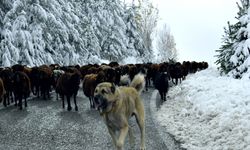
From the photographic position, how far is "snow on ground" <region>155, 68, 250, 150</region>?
8078 millimetres

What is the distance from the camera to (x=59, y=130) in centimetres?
1052

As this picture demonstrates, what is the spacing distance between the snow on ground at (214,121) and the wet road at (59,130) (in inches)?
17.5

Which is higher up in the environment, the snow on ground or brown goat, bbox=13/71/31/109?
brown goat, bbox=13/71/31/109

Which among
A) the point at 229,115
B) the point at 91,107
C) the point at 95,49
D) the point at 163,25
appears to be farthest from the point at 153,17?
the point at 229,115

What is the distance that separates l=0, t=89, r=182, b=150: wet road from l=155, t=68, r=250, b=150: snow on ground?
44 cm

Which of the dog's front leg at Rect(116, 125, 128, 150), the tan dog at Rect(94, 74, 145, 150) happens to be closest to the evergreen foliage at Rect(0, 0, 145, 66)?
the tan dog at Rect(94, 74, 145, 150)

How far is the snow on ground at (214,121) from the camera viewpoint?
26.5ft

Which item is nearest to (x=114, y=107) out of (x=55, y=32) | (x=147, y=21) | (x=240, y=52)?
(x=240, y=52)

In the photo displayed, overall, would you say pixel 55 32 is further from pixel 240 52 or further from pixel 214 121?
pixel 214 121

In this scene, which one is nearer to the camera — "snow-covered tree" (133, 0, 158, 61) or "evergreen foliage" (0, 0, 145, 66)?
"evergreen foliage" (0, 0, 145, 66)

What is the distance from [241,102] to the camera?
10.5m

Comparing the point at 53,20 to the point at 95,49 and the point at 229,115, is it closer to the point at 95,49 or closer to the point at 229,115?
the point at 95,49

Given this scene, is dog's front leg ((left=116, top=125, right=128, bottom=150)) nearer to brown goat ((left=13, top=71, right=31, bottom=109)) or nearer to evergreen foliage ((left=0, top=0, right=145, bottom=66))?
brown goat ((left=13, top=71, right=31, bottom=109))

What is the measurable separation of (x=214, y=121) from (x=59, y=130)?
3797mm
